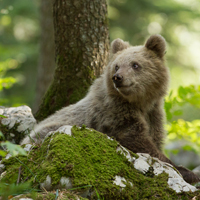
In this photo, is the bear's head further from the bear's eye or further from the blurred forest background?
the blurred forest background

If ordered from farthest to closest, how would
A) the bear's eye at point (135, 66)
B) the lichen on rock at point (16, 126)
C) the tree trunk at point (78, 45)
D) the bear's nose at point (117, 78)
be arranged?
1. the tree trunk at point (78, 45)
2. the lichen on rock at point (16, 126)
3. the bear's eye at point (135, 66)
4. the bear's nose at point (117, 78)

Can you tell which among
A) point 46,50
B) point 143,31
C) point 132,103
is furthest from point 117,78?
point 143,31

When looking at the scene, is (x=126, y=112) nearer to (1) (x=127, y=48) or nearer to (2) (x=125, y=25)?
(1) (x=127, y=48)

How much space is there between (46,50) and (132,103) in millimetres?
6019

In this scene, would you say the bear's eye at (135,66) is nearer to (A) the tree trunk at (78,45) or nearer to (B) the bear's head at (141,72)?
(B) the bear's head at (141,72)

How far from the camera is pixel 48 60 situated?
9.48 m

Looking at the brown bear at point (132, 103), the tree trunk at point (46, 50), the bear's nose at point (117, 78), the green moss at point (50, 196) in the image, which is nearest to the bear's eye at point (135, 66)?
the brown bear at point (132, 103)

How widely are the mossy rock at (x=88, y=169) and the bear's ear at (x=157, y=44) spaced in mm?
1943

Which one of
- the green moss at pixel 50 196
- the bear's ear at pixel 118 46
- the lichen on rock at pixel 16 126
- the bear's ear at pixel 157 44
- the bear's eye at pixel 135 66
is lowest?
the lichen on rock at pixel 16 126

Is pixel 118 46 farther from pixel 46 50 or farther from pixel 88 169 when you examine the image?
pixel 46 50

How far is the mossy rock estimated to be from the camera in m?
2.76

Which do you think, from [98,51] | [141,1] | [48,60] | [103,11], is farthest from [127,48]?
[141,1]

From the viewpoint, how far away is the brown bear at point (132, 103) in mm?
4109

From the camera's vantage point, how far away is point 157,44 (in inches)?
176
